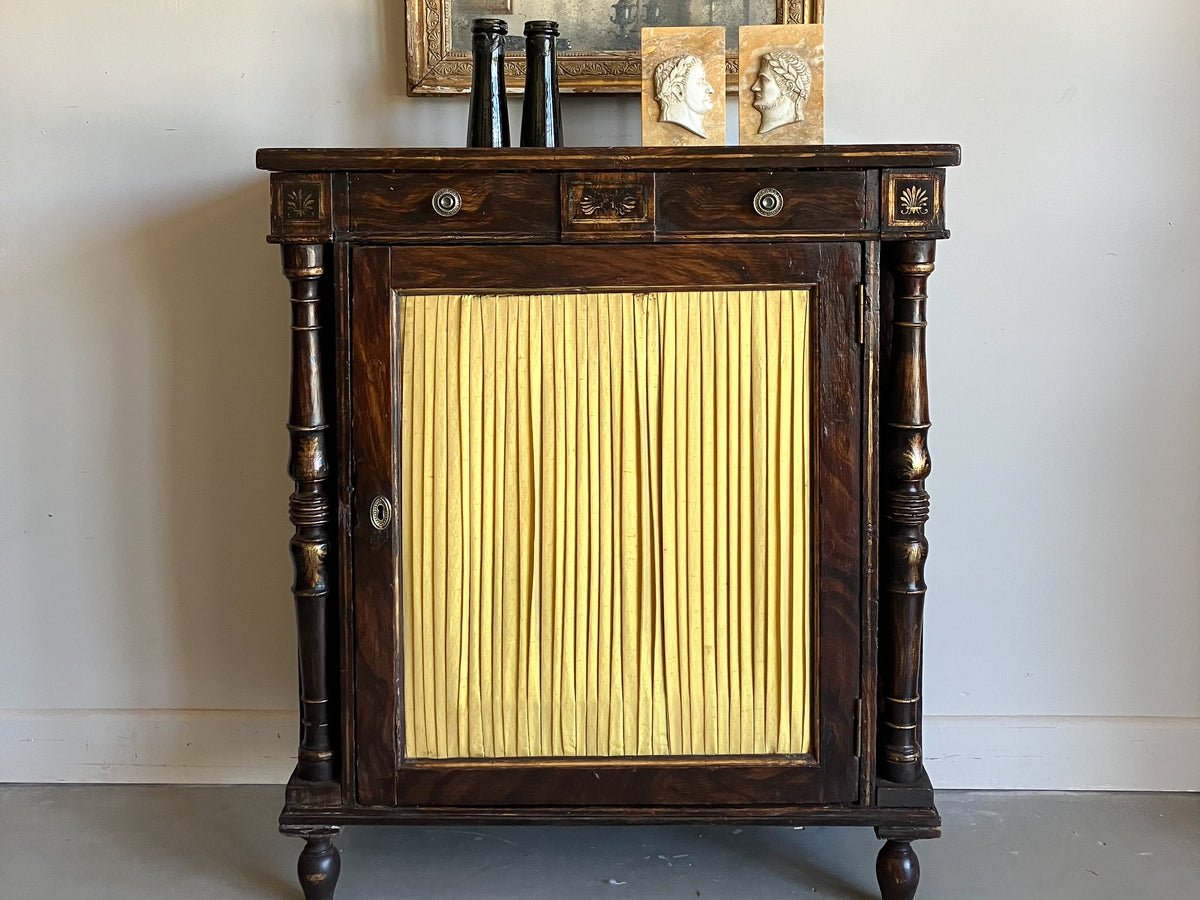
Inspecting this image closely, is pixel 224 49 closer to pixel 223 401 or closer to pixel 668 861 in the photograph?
pixel 223 401

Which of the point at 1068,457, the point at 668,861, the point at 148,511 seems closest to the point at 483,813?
the point at 668,861

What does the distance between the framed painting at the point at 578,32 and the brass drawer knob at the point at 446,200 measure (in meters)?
0.53

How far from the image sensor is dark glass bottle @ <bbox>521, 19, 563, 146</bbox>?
1977 millimetres

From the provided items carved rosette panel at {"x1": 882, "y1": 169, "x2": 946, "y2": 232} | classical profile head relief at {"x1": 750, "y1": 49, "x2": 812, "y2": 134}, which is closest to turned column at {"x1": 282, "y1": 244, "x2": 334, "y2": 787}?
classical profile head relief at {"x1": 750, "y1": 49, "x2": 812, "y2": 134}

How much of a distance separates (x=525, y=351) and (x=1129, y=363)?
128 cm

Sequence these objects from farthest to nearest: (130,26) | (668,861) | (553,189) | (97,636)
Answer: (97,636)
(130,26)
(668,861)
(553,189)

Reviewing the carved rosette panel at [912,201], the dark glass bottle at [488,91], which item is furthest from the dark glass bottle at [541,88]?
the carved rosette panel at [912,201]

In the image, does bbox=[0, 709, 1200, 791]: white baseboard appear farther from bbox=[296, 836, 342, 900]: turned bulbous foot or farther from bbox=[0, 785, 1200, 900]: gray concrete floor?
bbox=[296, 836, 342, 900]: turned bulbous foot

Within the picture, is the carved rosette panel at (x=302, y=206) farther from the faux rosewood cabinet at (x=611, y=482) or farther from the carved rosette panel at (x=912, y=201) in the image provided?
the carved rosette panel at (x=912, y=201)

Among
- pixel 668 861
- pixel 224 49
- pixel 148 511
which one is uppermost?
pixel 224 49

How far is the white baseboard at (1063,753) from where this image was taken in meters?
2.31

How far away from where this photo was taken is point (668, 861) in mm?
2051

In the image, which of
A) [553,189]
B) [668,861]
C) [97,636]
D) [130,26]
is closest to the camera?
[553,189]

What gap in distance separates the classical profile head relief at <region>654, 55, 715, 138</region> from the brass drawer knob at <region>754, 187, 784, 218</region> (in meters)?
0.27
